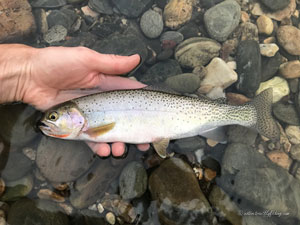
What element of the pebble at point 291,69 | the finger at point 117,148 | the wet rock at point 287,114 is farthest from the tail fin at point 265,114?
the finger at point 117,148

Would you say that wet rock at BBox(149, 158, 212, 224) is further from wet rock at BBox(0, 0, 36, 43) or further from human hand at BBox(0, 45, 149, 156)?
wet rock at BBox(0, 0, 36, 43)

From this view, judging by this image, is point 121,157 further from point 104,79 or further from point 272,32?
point 272,32

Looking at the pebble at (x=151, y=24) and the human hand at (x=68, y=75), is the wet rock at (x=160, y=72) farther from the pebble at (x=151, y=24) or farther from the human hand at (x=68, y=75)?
the pebble at (x=151, y=24)

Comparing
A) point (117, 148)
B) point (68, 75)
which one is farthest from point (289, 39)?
point (68, 75)

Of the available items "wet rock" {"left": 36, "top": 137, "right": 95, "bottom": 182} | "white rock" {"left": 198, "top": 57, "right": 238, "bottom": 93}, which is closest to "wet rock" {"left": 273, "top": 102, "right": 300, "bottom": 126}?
"white rock" {"left": 198, "top": 57, "right": 238, "bottom": 93}

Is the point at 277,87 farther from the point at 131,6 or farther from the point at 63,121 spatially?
the point at 63,121

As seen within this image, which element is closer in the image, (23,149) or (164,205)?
(164,205)

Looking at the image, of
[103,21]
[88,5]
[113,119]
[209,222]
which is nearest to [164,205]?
[209,222]

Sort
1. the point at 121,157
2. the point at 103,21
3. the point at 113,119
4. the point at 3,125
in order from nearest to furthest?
the point at 113,119
the point at 3,125
the point at 121,157
the point at 103,21
